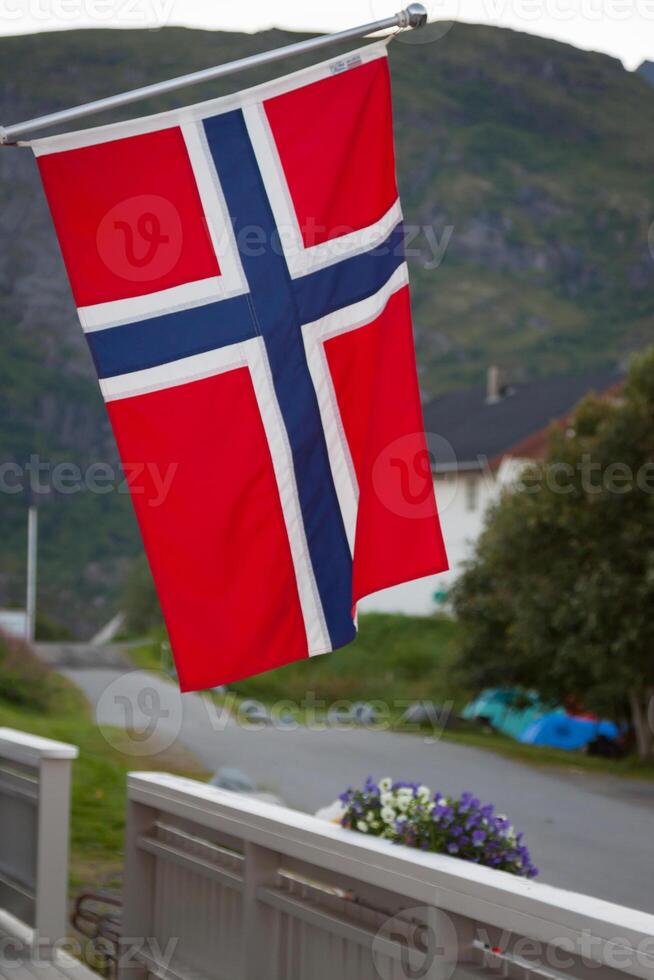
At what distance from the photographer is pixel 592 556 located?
24.8 meters

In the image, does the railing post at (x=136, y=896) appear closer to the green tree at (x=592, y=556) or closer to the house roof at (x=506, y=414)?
the green tree at (x=592, y=556)

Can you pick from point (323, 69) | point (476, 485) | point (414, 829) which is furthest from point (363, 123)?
point (476, 485)

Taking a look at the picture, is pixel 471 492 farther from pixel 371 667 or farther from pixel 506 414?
pixel 371 667

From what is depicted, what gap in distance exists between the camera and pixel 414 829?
14.8ft

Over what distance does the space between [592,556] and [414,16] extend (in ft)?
69.9

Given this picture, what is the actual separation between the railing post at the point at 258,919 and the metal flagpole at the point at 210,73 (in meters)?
2.49

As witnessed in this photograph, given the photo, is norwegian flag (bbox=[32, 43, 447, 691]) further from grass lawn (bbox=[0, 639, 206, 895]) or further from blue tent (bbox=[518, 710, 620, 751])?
blue tent (bbox=[518, 710, 620, 751])

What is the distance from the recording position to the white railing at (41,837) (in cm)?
663

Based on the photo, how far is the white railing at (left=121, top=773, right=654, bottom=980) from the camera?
2.98 meters

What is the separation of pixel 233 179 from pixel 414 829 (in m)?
2.27

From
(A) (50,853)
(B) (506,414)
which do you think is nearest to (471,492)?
(B) (506,414)

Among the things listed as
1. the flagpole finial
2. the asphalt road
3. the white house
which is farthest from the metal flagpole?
the white house

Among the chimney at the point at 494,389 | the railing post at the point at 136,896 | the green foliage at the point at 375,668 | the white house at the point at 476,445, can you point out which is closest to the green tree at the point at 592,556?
the green foliage at the point at 375,668

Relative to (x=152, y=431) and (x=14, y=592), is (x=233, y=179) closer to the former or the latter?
(x=152, y=431)
